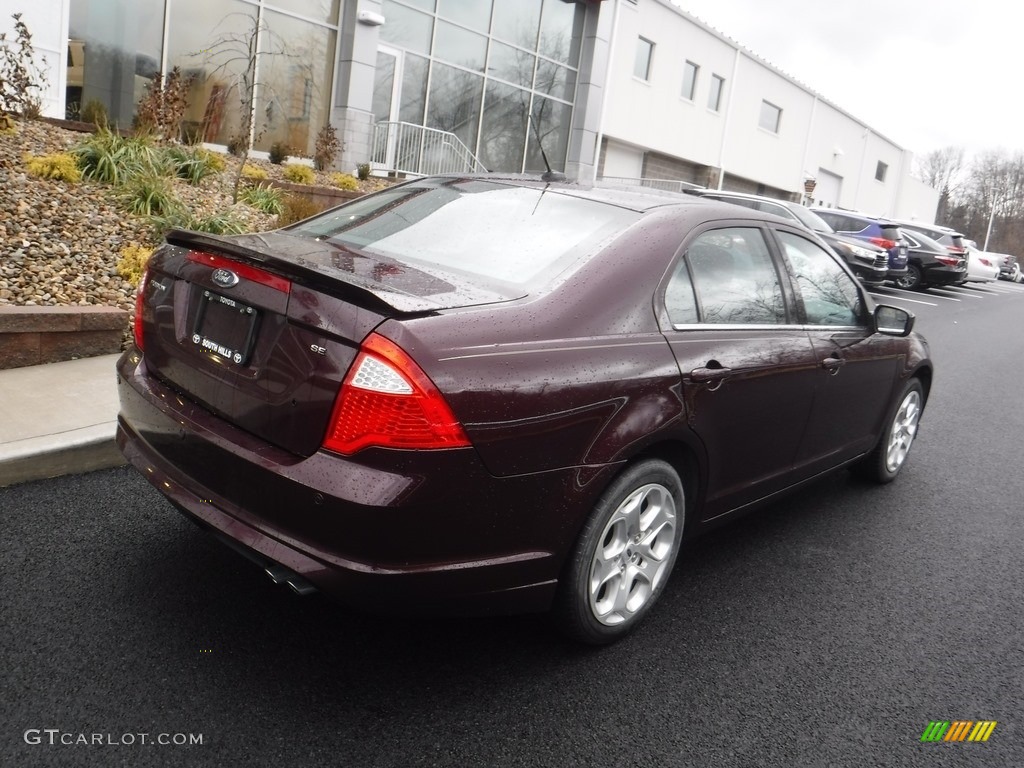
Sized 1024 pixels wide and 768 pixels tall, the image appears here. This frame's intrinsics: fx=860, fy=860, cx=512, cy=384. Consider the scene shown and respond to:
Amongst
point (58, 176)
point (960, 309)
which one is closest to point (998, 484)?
point (58, 176)

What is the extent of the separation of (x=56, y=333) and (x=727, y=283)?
13.0ft

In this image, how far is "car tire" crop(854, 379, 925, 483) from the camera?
16.7ft

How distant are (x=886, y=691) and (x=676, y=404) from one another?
1255mm

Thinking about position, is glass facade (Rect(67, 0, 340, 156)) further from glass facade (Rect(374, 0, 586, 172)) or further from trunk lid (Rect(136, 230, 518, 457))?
trunk lid (Rect(136, 230, 518, 457))

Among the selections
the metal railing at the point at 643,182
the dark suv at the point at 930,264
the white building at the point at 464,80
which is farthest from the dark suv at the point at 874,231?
the white building at the point at 464,80

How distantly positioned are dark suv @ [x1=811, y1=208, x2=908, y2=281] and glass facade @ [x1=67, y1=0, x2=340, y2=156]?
11.3 metres

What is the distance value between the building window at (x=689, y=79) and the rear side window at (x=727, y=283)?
1112 inches

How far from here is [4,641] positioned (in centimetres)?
269

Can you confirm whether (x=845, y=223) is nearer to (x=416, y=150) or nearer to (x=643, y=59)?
(x=416, y=150)

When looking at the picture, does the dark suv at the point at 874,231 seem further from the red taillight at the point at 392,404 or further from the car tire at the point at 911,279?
the red taillight at the point at 392,404

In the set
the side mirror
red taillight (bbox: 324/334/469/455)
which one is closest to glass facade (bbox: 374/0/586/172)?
the side mirror

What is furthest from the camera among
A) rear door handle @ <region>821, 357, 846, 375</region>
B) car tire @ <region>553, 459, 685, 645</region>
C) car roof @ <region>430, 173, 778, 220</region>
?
rear door handle @ <region>821, 357, 846, 375</region>

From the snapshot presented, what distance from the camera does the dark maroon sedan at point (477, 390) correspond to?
239 cm

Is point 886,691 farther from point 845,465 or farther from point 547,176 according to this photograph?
point 547,176
